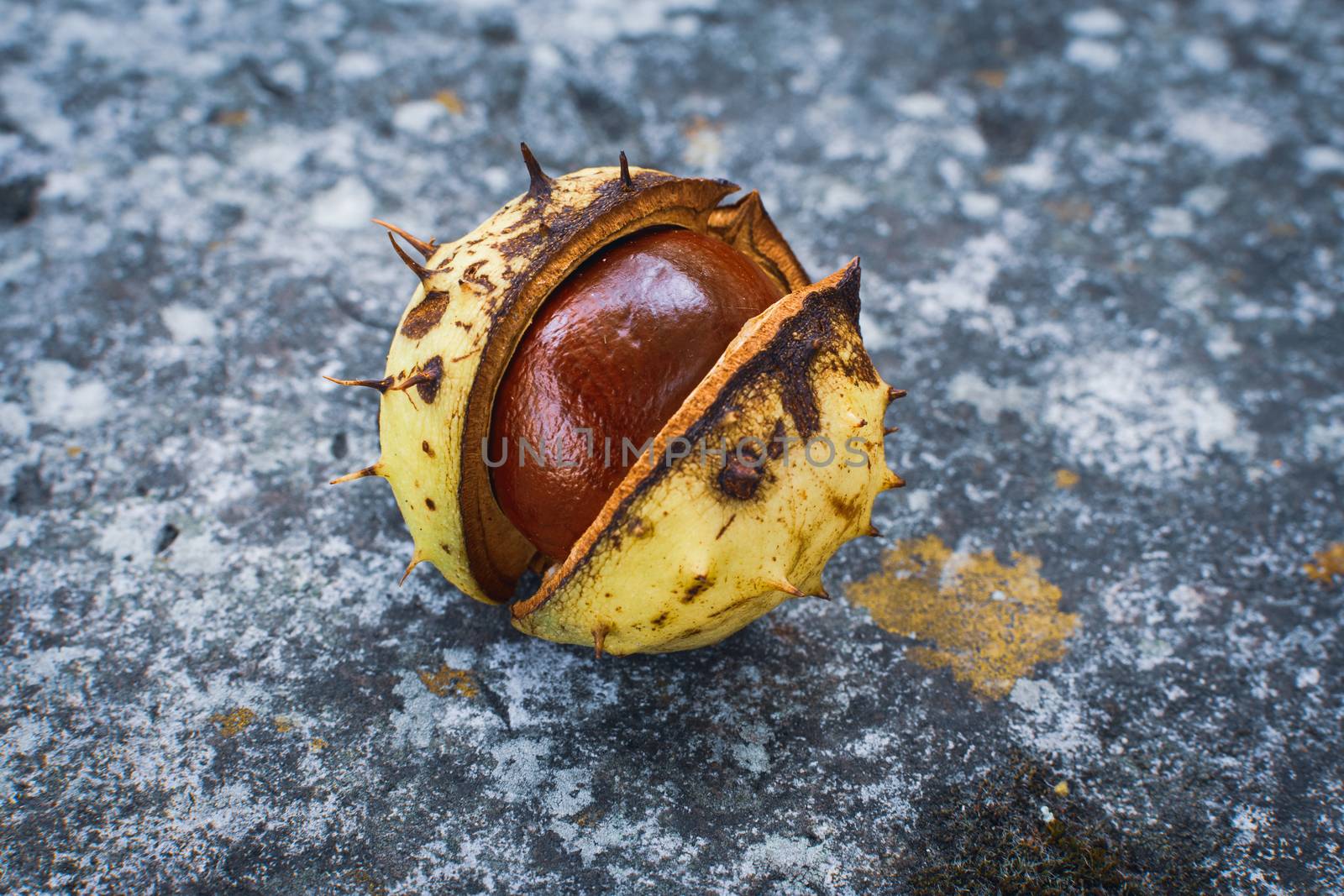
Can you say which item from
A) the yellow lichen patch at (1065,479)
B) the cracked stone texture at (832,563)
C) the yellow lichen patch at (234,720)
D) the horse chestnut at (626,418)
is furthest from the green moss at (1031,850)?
the yellow lichen patch at (234,720)

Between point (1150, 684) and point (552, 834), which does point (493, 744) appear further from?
point (1150, 684)

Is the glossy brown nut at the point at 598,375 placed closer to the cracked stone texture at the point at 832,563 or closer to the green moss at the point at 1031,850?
the cracked stone texture at the point at 832,563

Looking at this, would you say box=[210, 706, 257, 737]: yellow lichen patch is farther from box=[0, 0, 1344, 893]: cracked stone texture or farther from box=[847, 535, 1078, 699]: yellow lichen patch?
box=[847, 535, 1078, 699]: yellow lichen patch

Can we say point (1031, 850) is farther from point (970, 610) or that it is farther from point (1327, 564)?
point (1327, 564)

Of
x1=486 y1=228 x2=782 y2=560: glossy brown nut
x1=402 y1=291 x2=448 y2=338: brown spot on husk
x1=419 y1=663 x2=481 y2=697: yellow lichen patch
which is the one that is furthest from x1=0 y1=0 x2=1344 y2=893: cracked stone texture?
x1=402 y1=291 x2=448 y2=338: brown spot on husk

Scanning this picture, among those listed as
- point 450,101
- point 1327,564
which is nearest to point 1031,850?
point 1327,564

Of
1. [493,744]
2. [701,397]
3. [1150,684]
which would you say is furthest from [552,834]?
[1150,684]
